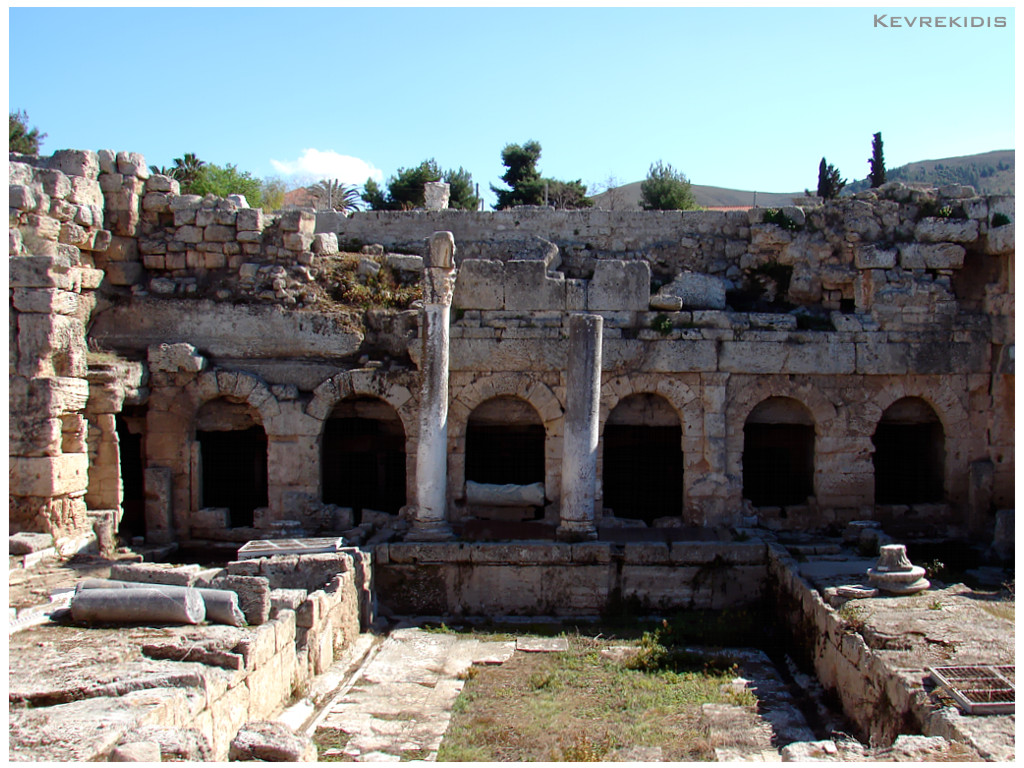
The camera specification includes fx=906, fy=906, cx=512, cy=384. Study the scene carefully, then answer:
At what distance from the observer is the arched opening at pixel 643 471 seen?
1577 centimetres

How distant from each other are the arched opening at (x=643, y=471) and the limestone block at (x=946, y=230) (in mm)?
5218

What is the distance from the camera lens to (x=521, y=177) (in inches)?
1470

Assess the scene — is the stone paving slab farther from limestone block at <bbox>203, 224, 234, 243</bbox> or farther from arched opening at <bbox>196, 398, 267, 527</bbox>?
limestone block at <bbox>203, 224, 234, 243</bbox>

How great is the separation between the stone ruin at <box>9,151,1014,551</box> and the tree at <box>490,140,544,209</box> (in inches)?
850

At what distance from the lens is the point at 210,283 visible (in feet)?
49.9

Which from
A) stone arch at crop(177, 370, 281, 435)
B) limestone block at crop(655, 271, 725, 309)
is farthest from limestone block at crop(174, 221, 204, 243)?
limestone block at crop(655, 271, 725, 309)

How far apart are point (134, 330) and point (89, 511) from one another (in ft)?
10.1

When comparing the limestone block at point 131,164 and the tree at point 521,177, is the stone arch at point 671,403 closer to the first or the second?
the limestone block at point 131,164

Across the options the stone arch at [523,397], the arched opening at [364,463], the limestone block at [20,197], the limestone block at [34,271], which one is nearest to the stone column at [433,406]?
the stone arch at [523,397]

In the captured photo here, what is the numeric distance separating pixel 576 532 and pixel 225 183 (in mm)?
21267

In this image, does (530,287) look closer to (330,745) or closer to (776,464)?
(776,464)

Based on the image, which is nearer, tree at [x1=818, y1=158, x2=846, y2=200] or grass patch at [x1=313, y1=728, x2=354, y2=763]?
grass patch at [x1=313, y1=728, x2=354, y2=763]

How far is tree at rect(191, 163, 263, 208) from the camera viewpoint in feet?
92.4

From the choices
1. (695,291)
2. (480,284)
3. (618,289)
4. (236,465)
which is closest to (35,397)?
(236,465)
